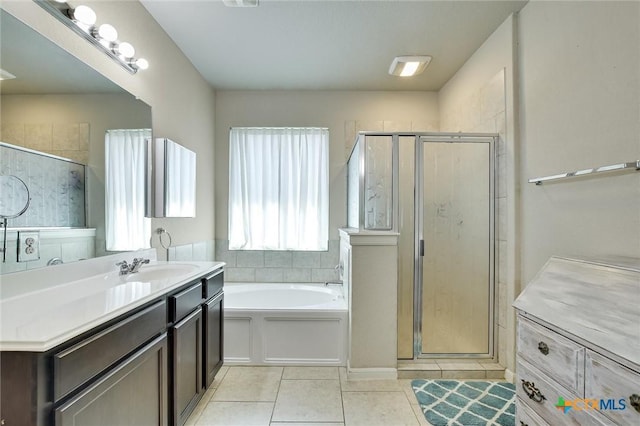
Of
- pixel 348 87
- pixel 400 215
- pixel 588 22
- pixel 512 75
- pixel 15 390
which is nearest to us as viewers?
pixel 15 390

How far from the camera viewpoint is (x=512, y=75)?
2.19 m

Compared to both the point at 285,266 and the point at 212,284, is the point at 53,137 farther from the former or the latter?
the point at 285,266

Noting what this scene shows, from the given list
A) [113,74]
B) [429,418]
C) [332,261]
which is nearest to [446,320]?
[429,418]

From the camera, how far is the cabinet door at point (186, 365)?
5.10 feet

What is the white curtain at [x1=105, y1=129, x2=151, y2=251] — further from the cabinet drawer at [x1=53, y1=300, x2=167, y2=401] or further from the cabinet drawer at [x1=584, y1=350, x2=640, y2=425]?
the cabinet drawer at [x1=584, y1=350, x2=640, y2=425]

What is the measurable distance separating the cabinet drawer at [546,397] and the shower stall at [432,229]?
1046 millimetres

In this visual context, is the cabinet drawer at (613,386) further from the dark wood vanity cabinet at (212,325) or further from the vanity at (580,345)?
the dark wood vanity cabinet at (212,325)

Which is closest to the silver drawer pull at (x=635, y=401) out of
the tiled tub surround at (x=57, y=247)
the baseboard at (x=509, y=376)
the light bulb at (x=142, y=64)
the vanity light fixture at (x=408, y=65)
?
the baseboard at (x=509, y=376)

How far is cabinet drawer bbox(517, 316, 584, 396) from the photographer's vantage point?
3.66ft

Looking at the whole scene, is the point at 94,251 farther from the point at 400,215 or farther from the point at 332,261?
the point at 332,261

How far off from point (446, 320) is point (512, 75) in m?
1.92

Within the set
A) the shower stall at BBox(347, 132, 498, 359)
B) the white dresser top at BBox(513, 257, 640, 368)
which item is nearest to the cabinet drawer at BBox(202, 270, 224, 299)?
the shower stall at BBox(347, 132, 498, 359)

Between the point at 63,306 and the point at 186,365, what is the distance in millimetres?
771

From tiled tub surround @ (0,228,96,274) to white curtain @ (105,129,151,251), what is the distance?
142mm
